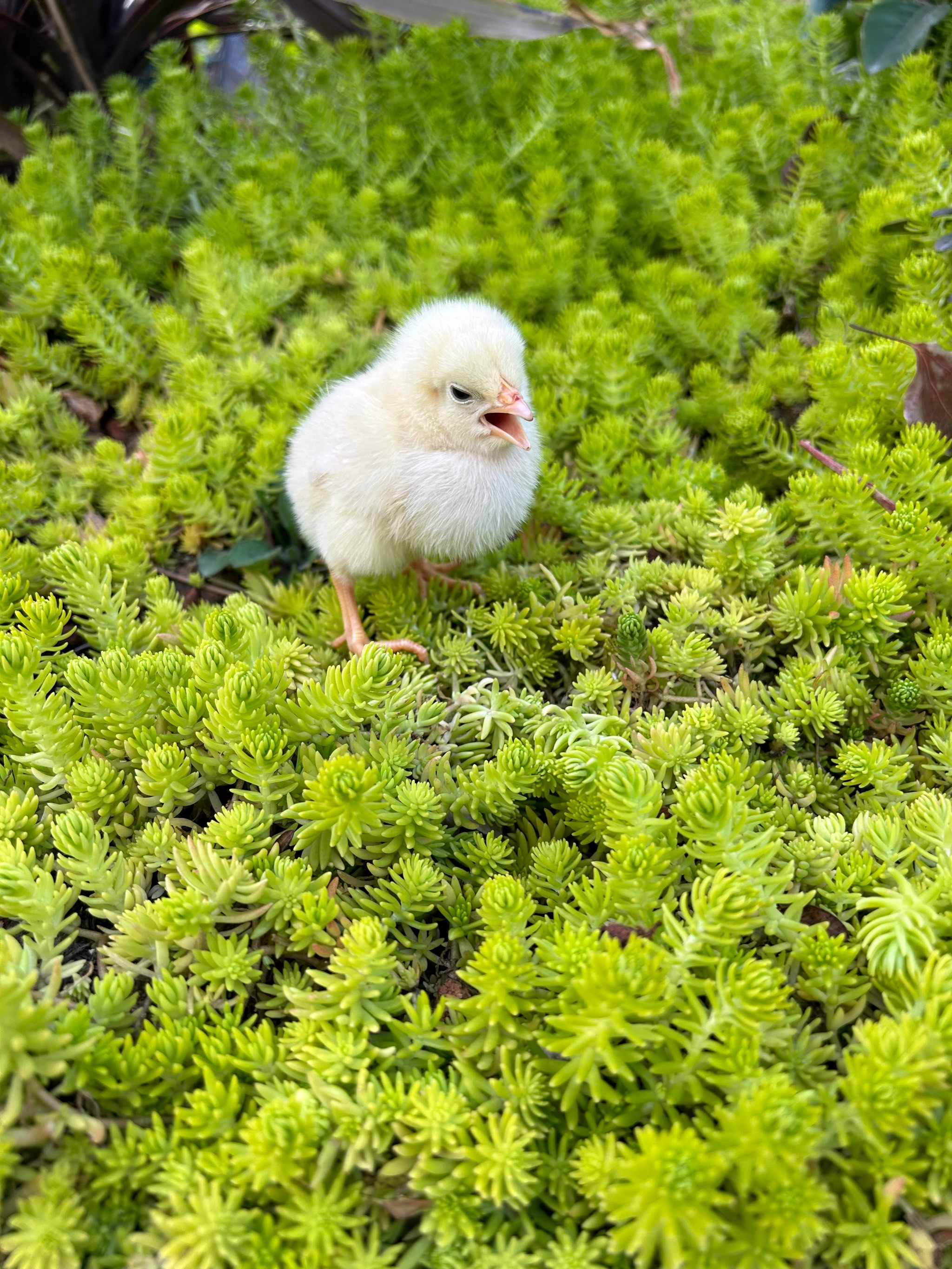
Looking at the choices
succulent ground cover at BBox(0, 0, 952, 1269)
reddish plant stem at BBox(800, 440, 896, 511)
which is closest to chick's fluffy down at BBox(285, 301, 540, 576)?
succulent ground cover at BBox(0, 0, 952, 1269)

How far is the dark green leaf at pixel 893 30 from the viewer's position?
2.04 meters

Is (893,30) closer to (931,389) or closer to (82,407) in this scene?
(931,389)

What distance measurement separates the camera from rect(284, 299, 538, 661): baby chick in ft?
4.64

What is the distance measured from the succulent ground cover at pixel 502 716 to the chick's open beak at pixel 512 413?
0.17m

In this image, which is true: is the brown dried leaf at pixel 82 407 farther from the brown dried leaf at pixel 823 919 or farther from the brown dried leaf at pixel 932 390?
the brown dried leaf at pixel 823 919

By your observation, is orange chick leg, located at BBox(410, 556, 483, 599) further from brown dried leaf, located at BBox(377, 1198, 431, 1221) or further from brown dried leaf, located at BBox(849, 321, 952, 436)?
brown dried leaf, located at BBox(377, 1198, 431, 1221)

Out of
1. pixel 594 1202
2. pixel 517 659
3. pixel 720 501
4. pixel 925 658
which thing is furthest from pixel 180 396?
pixel 594 1202

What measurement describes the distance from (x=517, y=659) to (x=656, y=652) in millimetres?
221

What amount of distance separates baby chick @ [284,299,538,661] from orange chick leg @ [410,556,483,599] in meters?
0.02

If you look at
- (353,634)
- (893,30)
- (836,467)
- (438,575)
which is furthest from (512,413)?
(893,30)

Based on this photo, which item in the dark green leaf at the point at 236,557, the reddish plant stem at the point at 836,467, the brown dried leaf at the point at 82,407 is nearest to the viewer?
the reddish plant stem at the point at 836,467

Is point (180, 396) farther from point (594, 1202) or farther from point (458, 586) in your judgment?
point (594, 1202)

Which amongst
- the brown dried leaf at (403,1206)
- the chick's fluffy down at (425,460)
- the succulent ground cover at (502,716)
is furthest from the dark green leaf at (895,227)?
the brown dried leaf at (403,1206)

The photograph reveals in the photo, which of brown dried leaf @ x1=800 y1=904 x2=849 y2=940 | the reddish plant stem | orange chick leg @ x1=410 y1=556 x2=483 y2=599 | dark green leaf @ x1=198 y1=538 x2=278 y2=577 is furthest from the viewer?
dark green leaf @ x1=198 y1=538 x2=278 y2=577
